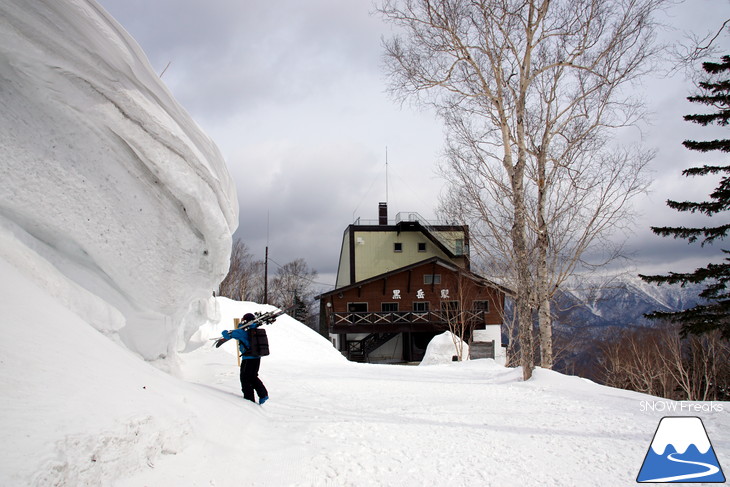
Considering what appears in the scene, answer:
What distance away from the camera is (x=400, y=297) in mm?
30938

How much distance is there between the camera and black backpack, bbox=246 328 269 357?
18.5 ft

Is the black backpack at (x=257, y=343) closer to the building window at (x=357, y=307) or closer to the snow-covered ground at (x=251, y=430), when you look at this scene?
the snow-covered ground at (x=251, y=430)

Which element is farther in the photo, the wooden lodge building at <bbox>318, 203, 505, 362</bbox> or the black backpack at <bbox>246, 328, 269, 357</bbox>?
the wooden lodge building at <bbox>318, 203, 505, 362</bbox>

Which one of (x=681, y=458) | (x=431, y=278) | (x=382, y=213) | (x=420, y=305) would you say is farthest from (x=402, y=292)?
(x=681, y=458)

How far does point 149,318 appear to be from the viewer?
18.3 ft

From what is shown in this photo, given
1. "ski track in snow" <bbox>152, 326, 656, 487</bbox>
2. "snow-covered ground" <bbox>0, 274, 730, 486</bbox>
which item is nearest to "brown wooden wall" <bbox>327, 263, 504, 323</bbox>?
"ski track in snow" <bbox>152, 326, 656, 487</bbox>

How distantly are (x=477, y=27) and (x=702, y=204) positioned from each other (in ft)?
39.0

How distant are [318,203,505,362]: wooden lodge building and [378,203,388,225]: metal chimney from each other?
854 millimetres

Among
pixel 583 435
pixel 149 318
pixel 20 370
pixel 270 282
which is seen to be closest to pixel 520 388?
pixel 583 435

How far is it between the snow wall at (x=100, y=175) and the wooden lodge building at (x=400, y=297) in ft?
67.9

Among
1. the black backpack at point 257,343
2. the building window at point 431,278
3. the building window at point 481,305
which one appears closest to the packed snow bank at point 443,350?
the building window at point 481,305

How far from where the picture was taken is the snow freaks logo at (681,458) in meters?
3.50

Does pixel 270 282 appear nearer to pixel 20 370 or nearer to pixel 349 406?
pixel 349 406

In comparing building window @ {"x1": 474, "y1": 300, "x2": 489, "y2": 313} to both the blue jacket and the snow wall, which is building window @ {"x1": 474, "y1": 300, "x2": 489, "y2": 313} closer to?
the blue jacket
